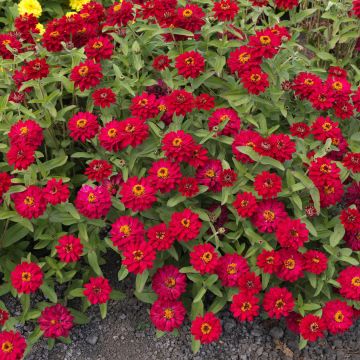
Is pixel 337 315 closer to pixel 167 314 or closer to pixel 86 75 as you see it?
pixel 167 314

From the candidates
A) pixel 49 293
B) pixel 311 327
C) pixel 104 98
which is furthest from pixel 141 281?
pixel 104 98

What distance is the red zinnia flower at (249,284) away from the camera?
7.95 ft

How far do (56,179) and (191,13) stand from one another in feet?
3.44

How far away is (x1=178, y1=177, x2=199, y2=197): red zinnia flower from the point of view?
2486 mm

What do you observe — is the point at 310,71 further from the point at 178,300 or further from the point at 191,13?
the point at 178,300

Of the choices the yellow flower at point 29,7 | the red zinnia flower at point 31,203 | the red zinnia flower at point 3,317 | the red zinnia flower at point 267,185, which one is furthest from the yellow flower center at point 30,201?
the yellow flower at point 29,7

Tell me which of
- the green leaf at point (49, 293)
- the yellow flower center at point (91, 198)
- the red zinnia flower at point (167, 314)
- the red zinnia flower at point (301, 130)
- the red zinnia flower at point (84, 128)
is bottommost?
the green leaf at point (49, 293)

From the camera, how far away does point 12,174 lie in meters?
2.79

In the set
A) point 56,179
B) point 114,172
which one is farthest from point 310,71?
point 56,179

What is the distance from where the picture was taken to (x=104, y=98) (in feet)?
8.74

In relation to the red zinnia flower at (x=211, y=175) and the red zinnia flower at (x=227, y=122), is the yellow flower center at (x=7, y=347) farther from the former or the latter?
the red zinnia flower at (x=227, y=122)

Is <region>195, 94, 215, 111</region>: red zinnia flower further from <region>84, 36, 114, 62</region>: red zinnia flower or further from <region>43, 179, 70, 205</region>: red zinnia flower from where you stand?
<region>43, 179, 70, 205</region>: red zinnia flower

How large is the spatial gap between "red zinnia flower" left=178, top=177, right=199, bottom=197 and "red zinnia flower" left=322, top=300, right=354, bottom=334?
2.48 feet

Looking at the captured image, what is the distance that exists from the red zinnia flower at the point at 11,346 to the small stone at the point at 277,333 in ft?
3.88
